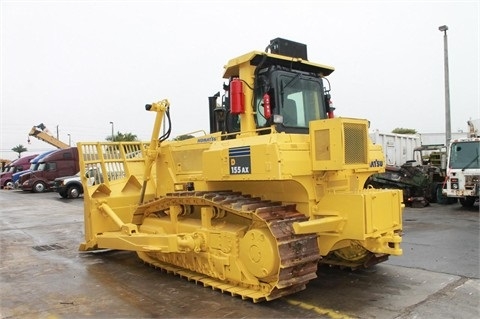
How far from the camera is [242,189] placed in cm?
569

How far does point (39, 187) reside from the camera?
26656mm

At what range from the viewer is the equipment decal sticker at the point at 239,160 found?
5.04 m

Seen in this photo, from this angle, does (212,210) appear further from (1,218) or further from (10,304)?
(1,218)

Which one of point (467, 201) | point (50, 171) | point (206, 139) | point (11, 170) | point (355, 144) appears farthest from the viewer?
point (11, 170)

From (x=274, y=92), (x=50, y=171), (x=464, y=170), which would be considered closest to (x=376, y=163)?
(x=274, y=92)

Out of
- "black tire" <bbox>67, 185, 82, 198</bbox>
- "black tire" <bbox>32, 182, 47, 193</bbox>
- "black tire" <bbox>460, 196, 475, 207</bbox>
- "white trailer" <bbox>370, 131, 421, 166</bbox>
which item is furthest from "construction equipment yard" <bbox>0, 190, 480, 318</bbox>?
"black tire" <bbox>32, 182, 47, 193</bbox>

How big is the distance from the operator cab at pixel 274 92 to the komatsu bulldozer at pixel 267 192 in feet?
0.04

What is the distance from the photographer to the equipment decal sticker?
16.5 ft

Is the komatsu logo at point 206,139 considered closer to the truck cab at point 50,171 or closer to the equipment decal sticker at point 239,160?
the equipment decal sticker at point 239,160

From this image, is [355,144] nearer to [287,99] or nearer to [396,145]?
[287,99]

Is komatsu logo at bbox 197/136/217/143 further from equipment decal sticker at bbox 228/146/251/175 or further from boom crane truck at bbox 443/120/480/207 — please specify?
boom crane truck at bbox 443/120/480/207

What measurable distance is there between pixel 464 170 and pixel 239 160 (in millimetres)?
9962

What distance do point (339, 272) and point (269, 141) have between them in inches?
98.7

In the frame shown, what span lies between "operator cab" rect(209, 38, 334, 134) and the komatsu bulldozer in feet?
0.04
